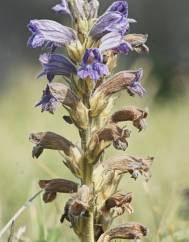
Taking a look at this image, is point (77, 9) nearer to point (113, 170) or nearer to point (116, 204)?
point (113, 170)

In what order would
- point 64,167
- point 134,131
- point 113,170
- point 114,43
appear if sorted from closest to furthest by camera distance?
point 114,43
point 113,170
point 64,167
point 134,131

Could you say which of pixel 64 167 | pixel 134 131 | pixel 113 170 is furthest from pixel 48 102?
pixel 134 131

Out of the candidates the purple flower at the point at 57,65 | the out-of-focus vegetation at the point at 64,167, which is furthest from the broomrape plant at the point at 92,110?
the out-of-focus vegetation at the point at 64,167

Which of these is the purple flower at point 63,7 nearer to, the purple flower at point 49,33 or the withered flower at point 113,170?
the purple flower at point 49,33

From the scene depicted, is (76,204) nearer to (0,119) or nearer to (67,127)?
(67,127)

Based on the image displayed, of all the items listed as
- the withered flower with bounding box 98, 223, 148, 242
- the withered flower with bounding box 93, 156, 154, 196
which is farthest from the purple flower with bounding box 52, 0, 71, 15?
the withered flower with bounding box 98, 223, 148, 242

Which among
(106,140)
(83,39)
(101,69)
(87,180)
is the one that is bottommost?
(87,180)
